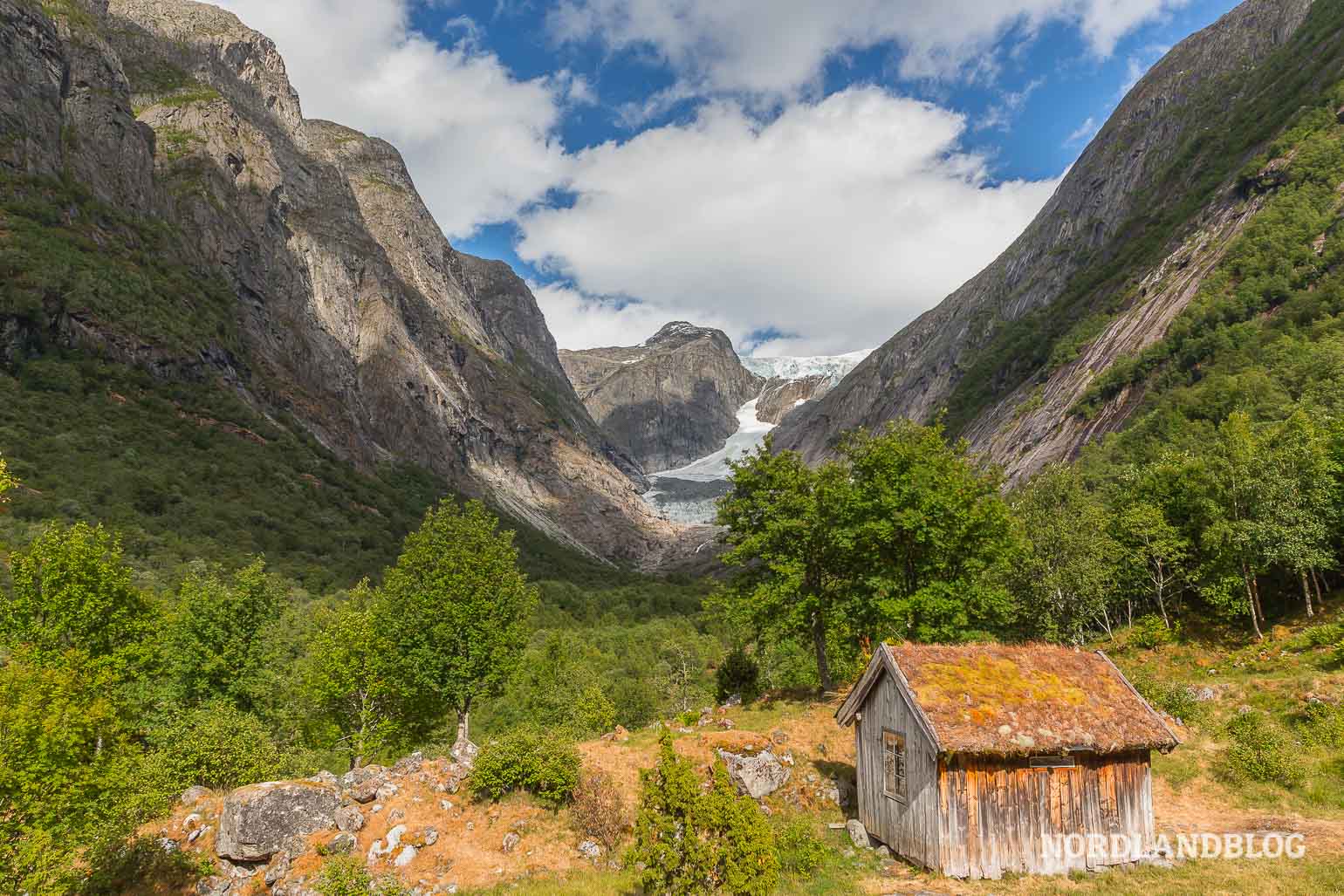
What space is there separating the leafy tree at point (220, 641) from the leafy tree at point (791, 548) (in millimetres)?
20669

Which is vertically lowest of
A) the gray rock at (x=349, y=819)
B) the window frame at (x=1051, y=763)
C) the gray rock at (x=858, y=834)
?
the gray rock at (x=858, y=834)

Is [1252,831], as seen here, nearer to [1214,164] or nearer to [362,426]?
[1214,164]

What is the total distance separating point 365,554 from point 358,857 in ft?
306

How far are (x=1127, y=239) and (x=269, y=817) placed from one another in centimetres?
14534

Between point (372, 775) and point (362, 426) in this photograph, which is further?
point (362, 426)

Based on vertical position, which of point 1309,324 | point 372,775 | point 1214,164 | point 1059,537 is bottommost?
point 372,775

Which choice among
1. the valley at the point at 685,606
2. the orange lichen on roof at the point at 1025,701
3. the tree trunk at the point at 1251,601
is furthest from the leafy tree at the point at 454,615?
the tree trunk at the point at 1251,601

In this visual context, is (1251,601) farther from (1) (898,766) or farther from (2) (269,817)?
(2) (269,817)

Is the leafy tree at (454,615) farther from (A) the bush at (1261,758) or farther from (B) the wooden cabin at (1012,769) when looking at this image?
(A) the bush at (1261,758)

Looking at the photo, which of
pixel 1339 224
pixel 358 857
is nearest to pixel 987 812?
pixel 358 857

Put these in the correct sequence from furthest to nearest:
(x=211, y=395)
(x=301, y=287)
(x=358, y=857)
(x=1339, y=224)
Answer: (x=301, y=287) → (x=211, y=395) → (x=1339, y=224) → (x=358, y=857)

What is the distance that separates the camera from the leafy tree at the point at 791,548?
2627 centimetres

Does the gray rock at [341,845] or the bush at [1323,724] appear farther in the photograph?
the bush at [1323,724]

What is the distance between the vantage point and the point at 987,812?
15.5 metres
